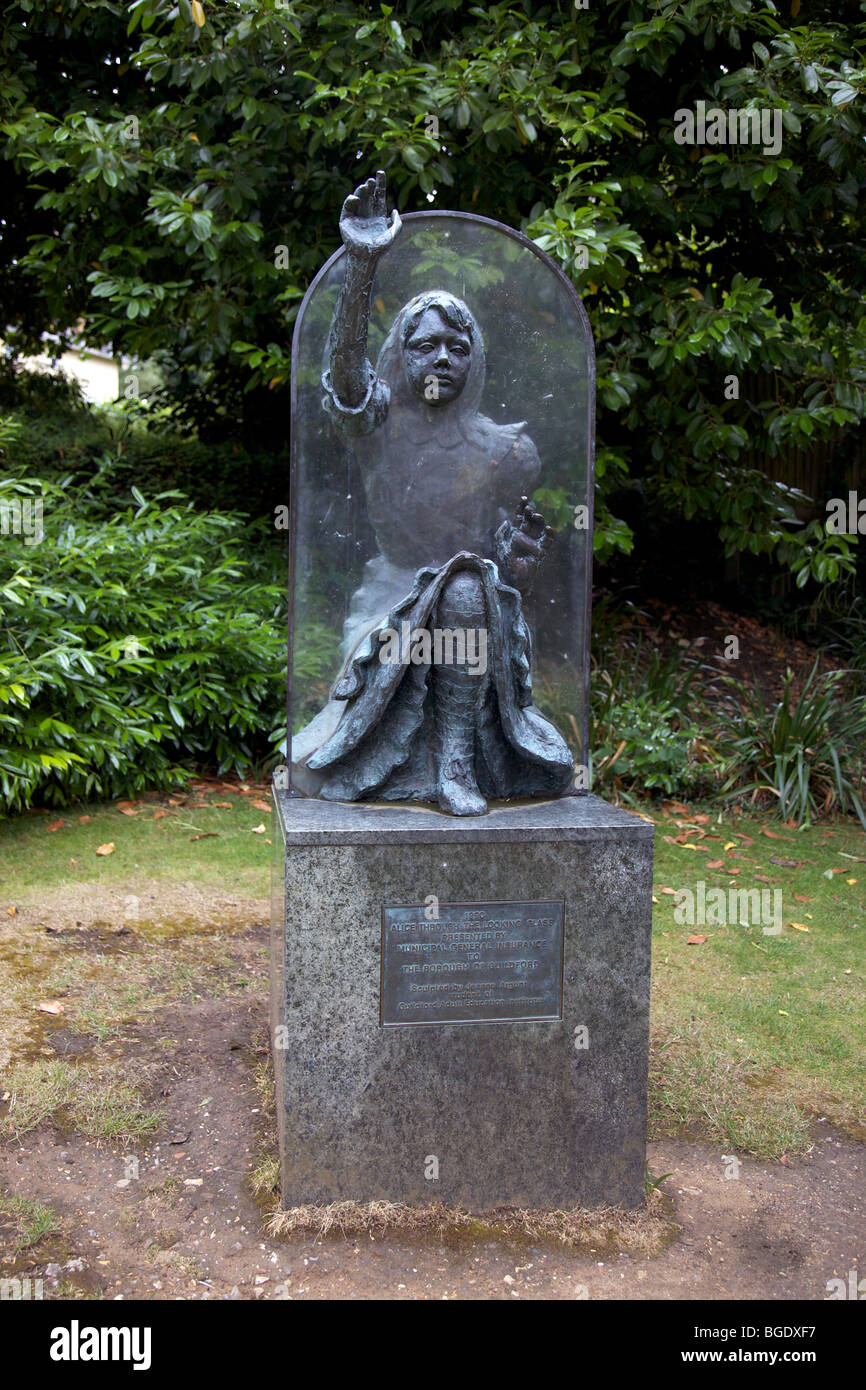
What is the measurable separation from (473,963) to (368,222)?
2.00m

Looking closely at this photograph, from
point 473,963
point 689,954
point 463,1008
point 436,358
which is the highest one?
point 436,358

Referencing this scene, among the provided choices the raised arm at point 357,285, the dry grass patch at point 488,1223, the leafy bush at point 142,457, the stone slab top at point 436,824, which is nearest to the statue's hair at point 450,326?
the raised arm at point 357,285

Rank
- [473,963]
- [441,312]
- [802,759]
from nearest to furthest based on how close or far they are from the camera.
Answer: [473,963] → [441,312] → [802,759]

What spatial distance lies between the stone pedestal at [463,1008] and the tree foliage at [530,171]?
350 cm

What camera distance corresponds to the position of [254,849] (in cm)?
602

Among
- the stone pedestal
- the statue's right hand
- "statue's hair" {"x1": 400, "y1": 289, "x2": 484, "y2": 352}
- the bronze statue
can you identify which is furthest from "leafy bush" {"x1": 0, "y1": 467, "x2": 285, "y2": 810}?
the statue's right hand

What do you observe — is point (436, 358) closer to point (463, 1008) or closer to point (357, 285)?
point (357, 285)

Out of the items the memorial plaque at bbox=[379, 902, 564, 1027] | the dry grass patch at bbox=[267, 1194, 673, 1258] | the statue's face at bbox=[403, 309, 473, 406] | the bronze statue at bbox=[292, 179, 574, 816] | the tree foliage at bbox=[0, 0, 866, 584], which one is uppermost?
the tree foliage at bbox=[0, 0, 866, 584]

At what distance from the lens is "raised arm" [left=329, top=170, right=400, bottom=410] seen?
295cm

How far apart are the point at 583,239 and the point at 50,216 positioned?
5.58 m

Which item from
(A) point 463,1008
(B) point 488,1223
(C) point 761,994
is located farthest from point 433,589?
(C) point 761,994

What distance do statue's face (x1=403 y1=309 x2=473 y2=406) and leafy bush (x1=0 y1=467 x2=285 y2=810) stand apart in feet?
10.4

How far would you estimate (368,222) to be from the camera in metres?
3.00

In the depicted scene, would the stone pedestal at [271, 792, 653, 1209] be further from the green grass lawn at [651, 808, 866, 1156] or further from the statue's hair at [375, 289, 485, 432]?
the statue's hair at [375, 289, 485, 432]
